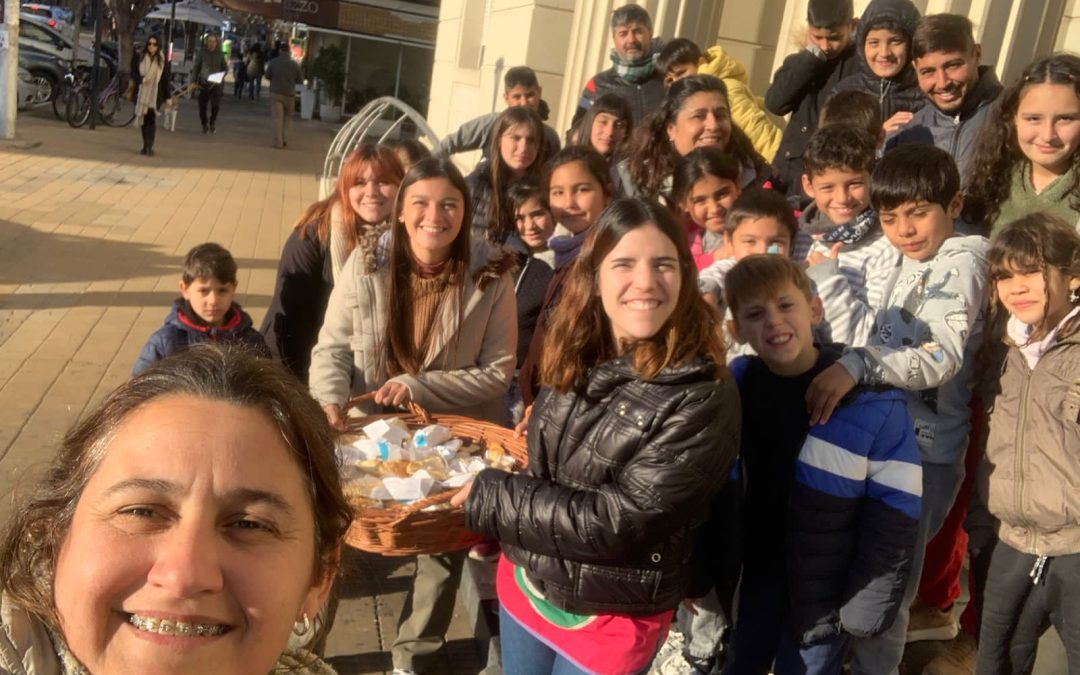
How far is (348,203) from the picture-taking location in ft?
15.1

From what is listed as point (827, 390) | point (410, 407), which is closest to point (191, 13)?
point (410, 407)

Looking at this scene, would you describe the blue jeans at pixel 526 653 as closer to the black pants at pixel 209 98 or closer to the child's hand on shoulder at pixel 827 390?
the child's hand on shoulder at pixel 827 390

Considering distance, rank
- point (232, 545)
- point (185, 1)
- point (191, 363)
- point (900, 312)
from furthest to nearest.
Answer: point (185, 1) < point (900, 312) < point (191, 363) < point (232, 545)

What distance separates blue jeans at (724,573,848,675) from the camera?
9.78ft

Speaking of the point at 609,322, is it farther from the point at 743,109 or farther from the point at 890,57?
the point at 743,109

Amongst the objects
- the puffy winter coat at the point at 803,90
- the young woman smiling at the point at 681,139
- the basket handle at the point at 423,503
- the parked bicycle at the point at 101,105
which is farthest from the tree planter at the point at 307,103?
the basket handle at the point at 423,503

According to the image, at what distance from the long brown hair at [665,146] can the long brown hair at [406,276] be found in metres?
1.30

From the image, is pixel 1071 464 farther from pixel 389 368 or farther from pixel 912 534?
pixel 389 368

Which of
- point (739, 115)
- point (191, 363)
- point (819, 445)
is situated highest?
point (739, 115)

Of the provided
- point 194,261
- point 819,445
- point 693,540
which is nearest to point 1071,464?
point 819,445

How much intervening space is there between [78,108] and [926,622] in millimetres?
21343

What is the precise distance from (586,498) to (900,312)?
130 centimetres

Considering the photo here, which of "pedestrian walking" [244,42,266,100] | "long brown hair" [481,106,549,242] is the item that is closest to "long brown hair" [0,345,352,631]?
"long brown hair" [481,106,549,242]

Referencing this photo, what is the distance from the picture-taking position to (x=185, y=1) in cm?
4116
